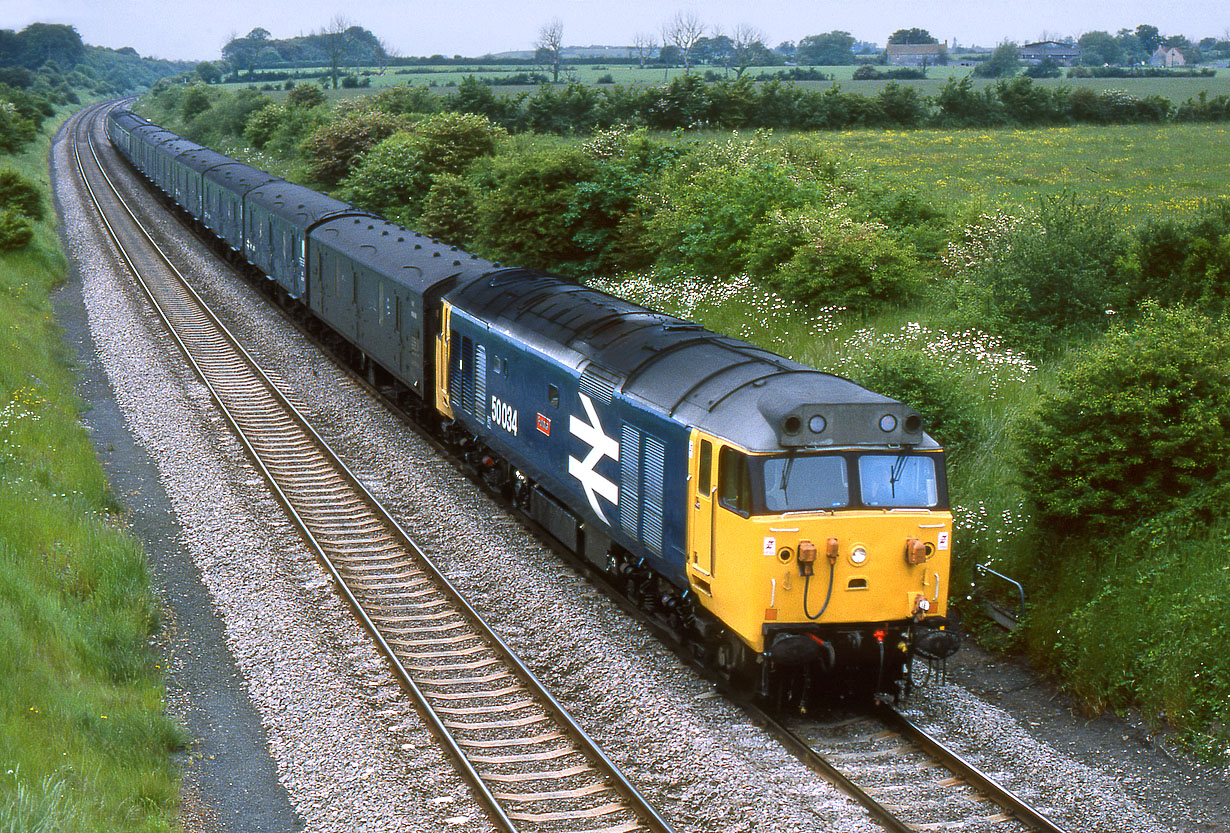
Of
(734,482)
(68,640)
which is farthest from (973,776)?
(68,640)

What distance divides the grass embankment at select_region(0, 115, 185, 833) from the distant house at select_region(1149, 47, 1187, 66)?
13966 centimetres

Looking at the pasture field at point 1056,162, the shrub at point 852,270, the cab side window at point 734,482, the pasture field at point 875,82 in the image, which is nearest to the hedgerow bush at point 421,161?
the pasture field at point 1056,162

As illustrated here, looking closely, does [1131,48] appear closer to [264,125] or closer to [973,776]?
[264,125]

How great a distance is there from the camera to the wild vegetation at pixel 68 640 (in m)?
8.59

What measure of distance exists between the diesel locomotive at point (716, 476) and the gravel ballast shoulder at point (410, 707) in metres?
0.64

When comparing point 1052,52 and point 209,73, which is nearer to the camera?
point 1052,52

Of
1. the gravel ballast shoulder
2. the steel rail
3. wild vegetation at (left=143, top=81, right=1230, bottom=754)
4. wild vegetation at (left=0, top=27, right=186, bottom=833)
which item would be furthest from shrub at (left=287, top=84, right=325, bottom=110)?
the steel rail

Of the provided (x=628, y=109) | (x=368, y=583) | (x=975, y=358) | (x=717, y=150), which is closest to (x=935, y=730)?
(x=368, y=583)

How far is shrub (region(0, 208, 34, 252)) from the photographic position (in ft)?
109

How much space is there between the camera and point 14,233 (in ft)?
109

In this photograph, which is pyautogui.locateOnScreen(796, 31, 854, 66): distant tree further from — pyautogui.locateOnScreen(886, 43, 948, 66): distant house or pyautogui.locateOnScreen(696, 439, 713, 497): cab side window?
pyautogui.locateOnScreen(696, 439, 713, 497): cab side window

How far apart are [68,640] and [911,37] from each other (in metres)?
162

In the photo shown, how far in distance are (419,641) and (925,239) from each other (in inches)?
658

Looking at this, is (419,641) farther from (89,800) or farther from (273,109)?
(273,109)
